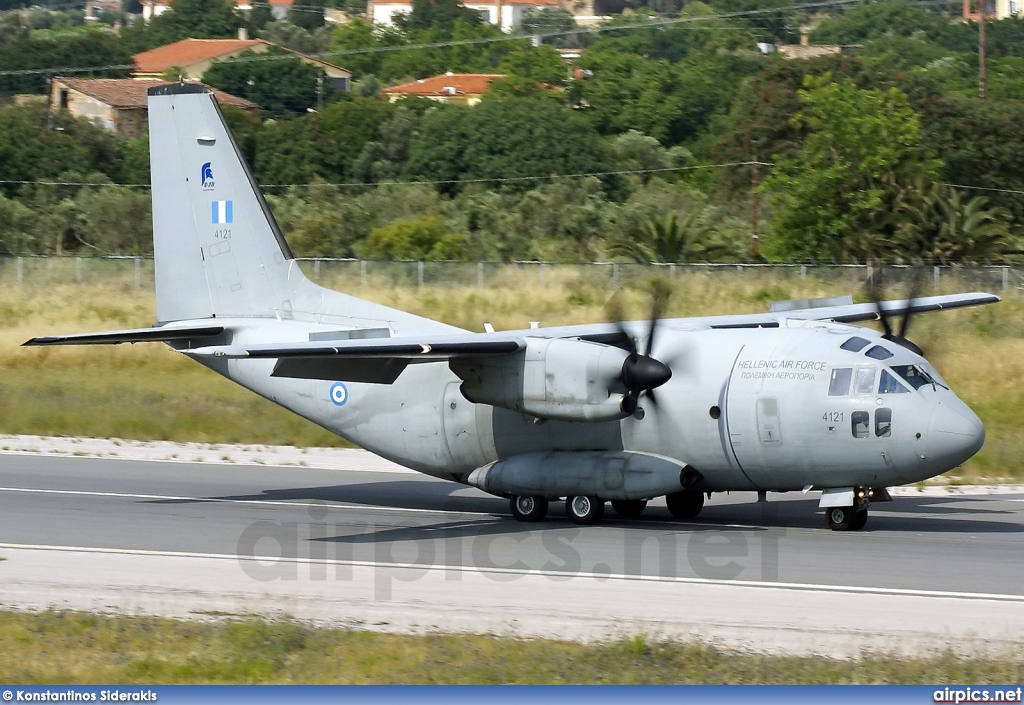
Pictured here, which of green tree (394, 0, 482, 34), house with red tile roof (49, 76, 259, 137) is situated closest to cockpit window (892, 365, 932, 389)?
house with red tile roof (49, 76, 259, 137)

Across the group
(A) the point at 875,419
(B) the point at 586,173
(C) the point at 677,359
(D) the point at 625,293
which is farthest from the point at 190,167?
(B) the point at 586,173

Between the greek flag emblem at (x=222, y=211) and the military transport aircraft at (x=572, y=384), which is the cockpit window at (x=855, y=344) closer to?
the military transport aircraft at (x=572, y=384)

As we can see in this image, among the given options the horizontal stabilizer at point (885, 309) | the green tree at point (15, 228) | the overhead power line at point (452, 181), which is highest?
the horizontal stabilizer at point (885, 309)

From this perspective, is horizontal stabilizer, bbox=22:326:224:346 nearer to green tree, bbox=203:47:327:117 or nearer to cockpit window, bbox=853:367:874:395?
cockpit window, bbox=853:367:874:395

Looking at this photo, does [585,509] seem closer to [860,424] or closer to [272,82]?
[860,424]

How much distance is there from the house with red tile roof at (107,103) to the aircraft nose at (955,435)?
91289 millimetres

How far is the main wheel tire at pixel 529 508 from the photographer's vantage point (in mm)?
19328

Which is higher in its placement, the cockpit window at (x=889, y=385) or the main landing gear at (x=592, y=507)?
the cockpit window at (x=889, y=385)

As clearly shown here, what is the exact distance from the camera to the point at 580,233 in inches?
2522

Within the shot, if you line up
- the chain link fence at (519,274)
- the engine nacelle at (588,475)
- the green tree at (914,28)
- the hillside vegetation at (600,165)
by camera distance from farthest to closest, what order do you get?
the green tree at (914,28) → the hillside vegetation at (600,165) → the chain link fence at (519,274) → the engine nacelle at (588,475)

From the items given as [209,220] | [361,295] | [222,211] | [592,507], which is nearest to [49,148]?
[361,295]

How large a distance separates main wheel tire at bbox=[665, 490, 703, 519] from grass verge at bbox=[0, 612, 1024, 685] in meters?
7.35

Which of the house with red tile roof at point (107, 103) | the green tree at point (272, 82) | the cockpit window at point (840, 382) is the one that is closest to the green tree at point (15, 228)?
the house with red tile roof at point (107, 103)

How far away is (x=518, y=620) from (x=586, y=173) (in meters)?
69.5
